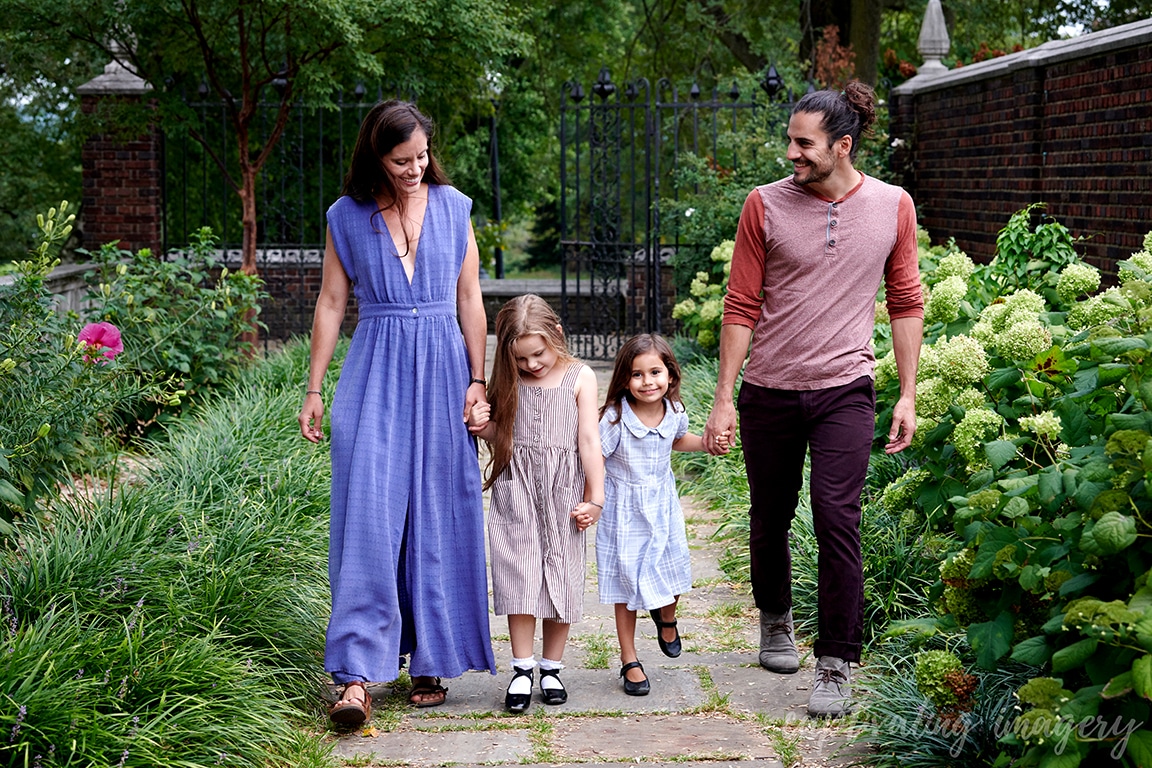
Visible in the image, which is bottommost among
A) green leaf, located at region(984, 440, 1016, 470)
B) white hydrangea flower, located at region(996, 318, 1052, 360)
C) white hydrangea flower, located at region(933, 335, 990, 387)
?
green leaf, located at region(984, 440, 1016, 470)

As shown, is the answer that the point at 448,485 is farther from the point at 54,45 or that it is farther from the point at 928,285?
the point at 54,45

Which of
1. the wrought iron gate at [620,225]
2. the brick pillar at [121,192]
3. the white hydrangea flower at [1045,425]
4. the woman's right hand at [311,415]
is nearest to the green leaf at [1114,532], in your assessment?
the white hydrangea flower at [1045,425]

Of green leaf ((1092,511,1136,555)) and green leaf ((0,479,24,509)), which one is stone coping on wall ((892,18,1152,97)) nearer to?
green leaf ((1092,511,1136,555))

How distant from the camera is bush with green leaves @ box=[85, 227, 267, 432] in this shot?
7.44m

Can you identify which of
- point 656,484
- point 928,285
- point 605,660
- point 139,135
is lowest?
point 605,660

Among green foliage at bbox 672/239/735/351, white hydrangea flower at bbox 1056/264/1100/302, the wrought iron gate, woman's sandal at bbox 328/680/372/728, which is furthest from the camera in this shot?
the wrought iron gate

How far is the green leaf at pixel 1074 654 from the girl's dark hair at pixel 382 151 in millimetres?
2207

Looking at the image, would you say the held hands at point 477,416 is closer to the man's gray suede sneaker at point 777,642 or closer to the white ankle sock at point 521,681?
the white ankle sock at point 521,681

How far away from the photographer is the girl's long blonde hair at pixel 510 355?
3990 mm

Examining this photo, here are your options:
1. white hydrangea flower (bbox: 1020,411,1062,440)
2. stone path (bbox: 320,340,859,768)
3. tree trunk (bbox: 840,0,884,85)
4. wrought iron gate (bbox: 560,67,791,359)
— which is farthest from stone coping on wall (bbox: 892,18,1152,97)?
white hydrangea flower (bbox: 1020,411,1062,440)

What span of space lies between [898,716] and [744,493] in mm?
2884

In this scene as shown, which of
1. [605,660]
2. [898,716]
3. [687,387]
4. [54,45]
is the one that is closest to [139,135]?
[54,45]

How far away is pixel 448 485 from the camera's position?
4.04 meters

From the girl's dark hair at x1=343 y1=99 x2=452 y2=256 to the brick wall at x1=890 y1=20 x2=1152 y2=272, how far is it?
4.34 meters
